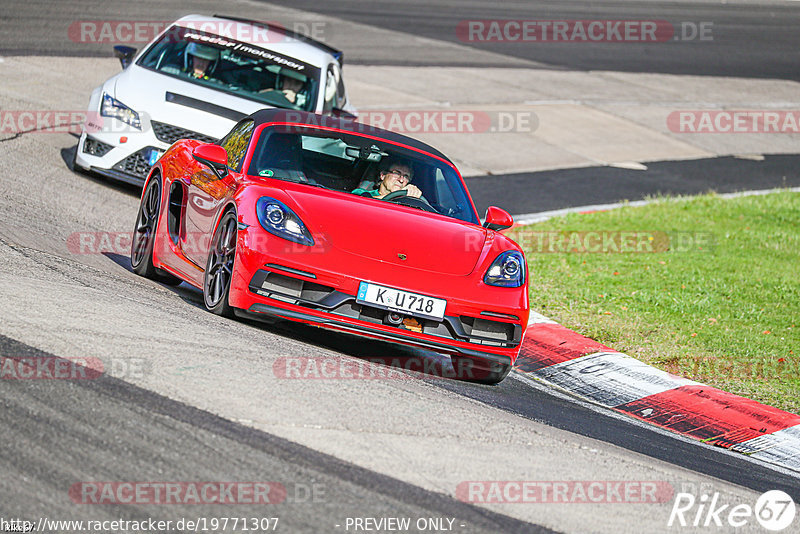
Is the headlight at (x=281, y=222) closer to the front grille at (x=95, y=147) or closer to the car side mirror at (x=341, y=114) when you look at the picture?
the front grille at (x=95, y=147)

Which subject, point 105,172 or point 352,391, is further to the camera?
point 105,172

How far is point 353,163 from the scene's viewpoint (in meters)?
7.97

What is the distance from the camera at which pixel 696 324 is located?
9.34 m

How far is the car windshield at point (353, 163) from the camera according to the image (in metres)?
7.75

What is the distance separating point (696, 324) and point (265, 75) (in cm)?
529

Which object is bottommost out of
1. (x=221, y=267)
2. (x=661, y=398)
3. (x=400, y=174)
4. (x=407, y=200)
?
(x=661, y=398)

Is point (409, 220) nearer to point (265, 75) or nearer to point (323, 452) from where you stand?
point (323, 452)

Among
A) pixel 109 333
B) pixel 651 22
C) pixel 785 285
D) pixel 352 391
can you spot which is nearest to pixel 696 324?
pixel 785 285

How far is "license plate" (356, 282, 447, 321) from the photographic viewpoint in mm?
6512

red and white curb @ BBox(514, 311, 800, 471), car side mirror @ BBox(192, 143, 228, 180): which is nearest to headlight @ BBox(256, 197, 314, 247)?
car side mirror @ BBox(192, 143, 228, 180)

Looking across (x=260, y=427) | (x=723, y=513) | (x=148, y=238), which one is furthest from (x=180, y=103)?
(x=723, y=513)

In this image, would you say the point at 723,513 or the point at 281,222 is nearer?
the point at 723,513

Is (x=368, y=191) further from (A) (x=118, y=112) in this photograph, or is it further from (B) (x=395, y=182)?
(A) (x=118, y=112)

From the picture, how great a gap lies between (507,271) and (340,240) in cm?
111
